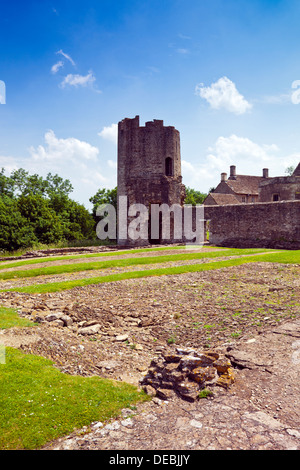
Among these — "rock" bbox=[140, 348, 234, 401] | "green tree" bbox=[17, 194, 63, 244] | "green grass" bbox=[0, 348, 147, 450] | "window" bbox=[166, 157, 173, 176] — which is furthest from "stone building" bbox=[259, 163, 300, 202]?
"green grass" bbox=[0, 348, 147, 450]

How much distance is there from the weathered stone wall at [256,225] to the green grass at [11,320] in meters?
21.7

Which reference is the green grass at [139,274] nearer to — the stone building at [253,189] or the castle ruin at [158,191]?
the castle ruin at [158,191]

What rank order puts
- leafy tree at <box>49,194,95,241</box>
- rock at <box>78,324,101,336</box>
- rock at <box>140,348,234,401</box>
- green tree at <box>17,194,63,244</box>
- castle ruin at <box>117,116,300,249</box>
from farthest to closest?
leafy tree at <box>49,194,95,241</box> → green tree at <box>17,194,63,244</box> → castle ruin at <box>117,116,300,249</box> → rock at <box>78,324,101,336</box> → rock at <box>140,348,234,401</box>

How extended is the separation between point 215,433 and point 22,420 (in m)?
2.46

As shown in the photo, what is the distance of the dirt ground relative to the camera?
13.1ft

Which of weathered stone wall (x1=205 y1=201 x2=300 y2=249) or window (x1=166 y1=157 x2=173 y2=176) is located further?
window (x1=166 y1=157 x2=173 y2=176)

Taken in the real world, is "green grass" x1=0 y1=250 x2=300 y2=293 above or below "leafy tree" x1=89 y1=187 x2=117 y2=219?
below

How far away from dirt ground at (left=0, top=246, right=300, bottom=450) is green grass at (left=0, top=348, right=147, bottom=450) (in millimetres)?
219

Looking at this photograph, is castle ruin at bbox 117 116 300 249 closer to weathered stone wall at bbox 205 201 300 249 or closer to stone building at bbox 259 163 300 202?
weathered stone wall at bbox 205 201 300 249

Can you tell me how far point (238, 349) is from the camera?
6.43m

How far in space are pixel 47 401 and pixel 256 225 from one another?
2466cm

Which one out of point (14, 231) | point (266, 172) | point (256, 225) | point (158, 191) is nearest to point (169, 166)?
point (158, 191)

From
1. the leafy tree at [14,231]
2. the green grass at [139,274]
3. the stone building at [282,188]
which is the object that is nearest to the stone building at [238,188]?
the stone building at [282,188]

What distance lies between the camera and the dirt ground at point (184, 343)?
13.1 feet
